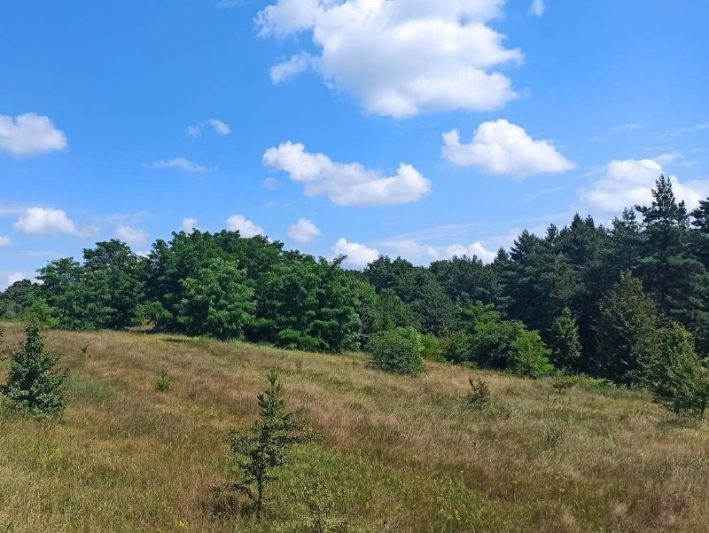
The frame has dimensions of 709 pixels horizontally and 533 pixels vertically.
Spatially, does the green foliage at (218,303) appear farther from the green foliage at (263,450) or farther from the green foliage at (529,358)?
the green foliage at (263,450)

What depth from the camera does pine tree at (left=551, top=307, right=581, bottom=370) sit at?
45094mm

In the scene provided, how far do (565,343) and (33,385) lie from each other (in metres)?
43.3

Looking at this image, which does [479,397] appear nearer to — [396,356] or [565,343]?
[396,356]

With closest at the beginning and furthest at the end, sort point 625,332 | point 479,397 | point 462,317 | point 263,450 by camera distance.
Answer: point 263,450 < point 479,397 < point 625,332 < point 462,317

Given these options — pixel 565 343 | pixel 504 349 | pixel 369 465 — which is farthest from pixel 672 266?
pixel 369 465

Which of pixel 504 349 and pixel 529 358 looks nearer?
pixel 529 358

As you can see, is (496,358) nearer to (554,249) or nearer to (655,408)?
(655,408)

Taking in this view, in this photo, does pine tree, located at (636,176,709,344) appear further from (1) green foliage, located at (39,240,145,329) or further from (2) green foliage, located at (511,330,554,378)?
(1) green foliage, located at (39,240,145,329)

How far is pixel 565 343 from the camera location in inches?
1809

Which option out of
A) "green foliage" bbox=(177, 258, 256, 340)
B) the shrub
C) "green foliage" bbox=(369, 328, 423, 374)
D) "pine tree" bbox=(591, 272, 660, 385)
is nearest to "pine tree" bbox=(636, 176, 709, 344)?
"pine tree" bbox=(591, 272, 660, 385)

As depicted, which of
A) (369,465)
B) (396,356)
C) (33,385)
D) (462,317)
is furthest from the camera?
(462,317)

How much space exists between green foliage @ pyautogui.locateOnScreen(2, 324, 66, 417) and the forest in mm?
21468

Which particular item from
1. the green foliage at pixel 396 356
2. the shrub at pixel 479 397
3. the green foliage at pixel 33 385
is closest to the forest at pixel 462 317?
the green foliage at pixel 396 356

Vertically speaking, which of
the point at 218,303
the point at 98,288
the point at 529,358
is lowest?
the point at 529,358
